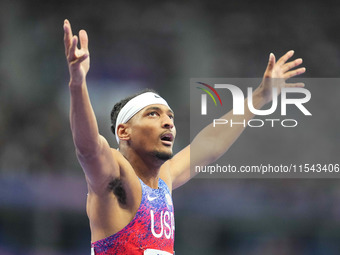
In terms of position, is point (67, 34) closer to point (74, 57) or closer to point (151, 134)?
point (74, 57)

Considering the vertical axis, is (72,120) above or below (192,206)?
below

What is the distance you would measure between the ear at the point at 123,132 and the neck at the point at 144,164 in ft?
0.32

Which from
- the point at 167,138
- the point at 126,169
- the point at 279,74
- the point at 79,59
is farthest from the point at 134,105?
the point at 279,74

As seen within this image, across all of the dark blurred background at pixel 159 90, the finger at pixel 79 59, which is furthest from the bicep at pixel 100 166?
the dark blurred background at pixel 159 90

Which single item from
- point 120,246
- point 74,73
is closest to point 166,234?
point 120,246

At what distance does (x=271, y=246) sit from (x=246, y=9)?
3427 mm

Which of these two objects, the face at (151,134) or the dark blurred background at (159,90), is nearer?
the face at (151,134)

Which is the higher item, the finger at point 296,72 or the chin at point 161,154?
the finger at point 296,72

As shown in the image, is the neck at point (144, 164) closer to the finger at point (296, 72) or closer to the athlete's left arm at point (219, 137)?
the athlete's left arm at point (219, 137)

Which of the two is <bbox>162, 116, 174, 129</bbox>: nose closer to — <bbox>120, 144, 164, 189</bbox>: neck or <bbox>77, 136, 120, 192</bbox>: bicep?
<bbox>120, 144, 164, 189</bbox>: neck

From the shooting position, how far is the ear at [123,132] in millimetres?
3498

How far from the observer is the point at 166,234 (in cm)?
329

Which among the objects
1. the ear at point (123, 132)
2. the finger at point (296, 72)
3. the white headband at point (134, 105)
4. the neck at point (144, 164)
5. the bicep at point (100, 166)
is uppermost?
the finger at point (296, 72)

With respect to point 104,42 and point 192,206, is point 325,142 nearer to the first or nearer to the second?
point 192,206
